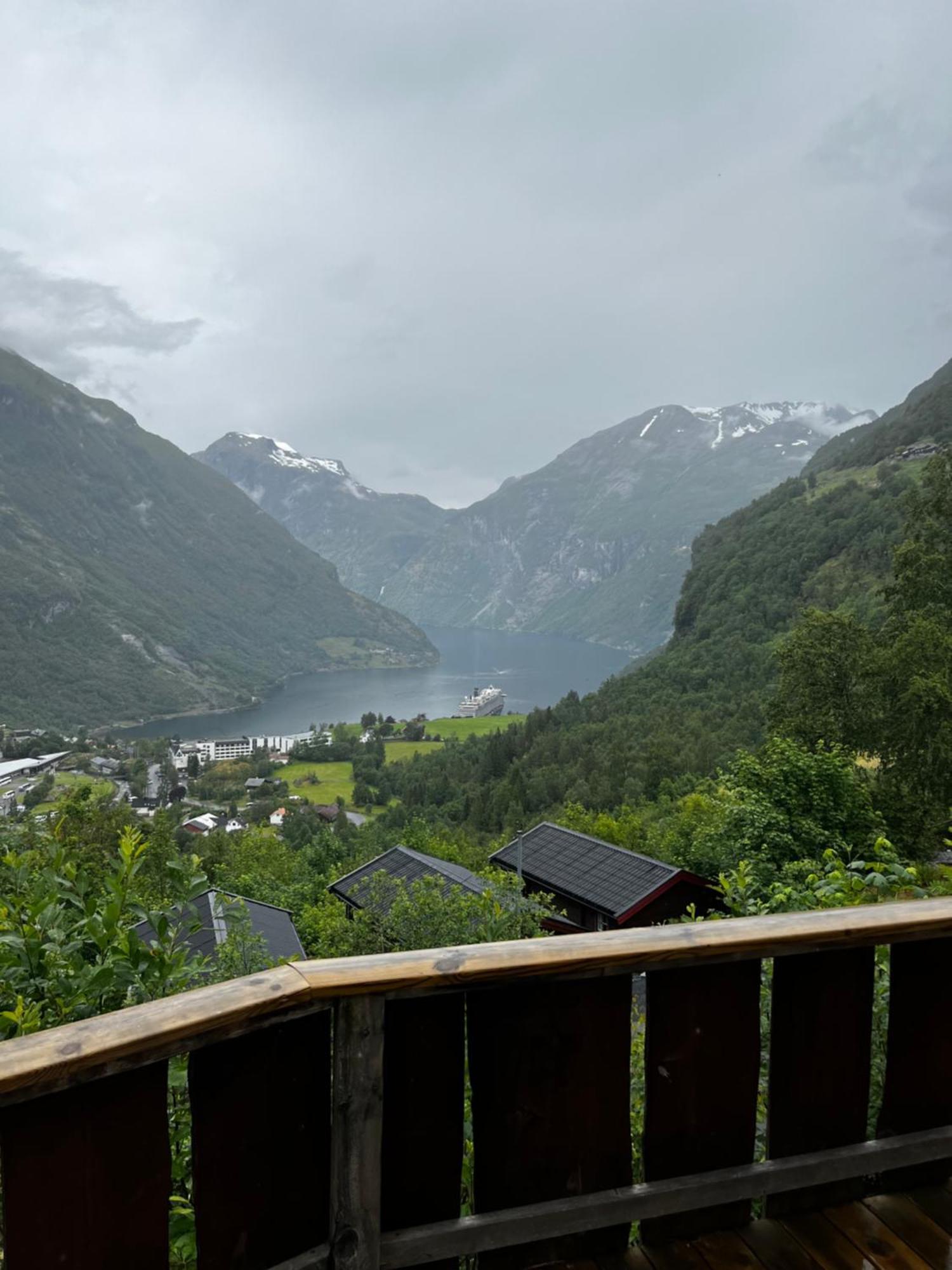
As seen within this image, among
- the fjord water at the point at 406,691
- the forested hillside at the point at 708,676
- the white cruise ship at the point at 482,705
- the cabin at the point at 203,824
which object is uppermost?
the forested hillside at the point at 708,676

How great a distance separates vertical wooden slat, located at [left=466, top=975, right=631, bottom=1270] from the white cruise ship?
313ft

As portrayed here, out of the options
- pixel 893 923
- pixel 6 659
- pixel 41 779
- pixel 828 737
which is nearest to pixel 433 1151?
pixel 893 923

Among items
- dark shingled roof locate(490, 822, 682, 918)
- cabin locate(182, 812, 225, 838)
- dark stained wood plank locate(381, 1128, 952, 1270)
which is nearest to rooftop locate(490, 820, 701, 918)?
dark shingled roof locate(490, 822, 682, 918)

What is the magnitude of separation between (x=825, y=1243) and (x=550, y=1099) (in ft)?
2.42

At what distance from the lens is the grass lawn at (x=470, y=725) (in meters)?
84.4

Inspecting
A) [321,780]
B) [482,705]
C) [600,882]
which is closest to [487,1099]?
[600,882]

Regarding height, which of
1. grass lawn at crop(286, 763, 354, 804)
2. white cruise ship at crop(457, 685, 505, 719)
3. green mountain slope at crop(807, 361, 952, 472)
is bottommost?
grass lawn at crop(286, 763, 354, 804)

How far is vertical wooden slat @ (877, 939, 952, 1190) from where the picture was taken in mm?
1957

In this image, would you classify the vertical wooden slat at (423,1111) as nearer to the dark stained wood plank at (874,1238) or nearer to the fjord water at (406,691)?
the dark stained wood plank at (874,1238)

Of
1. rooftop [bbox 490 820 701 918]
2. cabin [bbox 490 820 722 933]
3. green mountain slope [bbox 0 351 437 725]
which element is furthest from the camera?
green mountain slope [bbox 0 351 437 725]

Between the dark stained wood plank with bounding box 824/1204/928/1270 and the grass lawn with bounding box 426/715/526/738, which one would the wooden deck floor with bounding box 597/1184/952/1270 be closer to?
the dark stained wood plank with bounding box 824/1204/928/1270

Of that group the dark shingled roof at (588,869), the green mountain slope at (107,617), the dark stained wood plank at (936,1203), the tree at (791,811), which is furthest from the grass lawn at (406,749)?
the dark stained wood plank at (936,1203)

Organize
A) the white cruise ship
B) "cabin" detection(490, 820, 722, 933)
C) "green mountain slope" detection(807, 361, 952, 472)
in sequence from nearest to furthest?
"cabin" detection(490, 820, 722, 933), "green mountain slope" detection(807, 361, 952, 472), the white cruise ship

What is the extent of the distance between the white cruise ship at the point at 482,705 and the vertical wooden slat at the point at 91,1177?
9577cm
